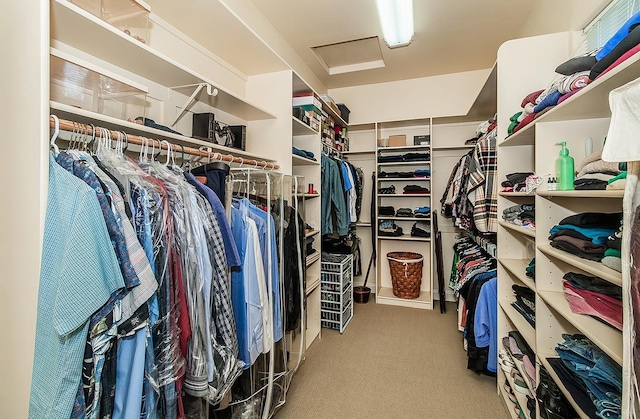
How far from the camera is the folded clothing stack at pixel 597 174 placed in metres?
0.96

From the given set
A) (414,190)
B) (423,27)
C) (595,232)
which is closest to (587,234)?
(595,232)

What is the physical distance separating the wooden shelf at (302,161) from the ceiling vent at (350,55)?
1227 millimetres

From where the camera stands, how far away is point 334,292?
288cm

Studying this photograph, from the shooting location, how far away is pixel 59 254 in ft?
2.51

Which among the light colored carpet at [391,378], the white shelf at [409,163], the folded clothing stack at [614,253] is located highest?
the white shelf at [409,163]

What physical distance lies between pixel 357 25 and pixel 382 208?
6.54 feet

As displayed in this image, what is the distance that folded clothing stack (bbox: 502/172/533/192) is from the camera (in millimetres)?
1667

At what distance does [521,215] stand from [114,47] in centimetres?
219

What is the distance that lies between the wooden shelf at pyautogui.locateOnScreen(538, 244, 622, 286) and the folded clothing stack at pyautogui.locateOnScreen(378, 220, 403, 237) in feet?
7.70

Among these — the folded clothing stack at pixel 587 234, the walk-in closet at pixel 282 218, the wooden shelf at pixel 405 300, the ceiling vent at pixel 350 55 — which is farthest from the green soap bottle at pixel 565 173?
the wooden shelf at pixel 405 300

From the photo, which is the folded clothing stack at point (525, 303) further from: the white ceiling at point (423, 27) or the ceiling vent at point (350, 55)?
the ceiling vent at point (350, 55)

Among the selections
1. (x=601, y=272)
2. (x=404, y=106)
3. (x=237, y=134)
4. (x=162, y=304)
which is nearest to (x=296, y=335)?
(x=162, y=304)

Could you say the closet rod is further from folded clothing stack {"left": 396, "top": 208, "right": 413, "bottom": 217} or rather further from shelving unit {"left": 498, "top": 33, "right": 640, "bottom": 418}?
folded clothing stack {"left": 396, "top": 208, "right": 413, "bottom": 217}

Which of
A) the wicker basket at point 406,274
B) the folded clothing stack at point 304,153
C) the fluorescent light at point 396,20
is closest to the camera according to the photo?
the fluorescent light at point 396,20
